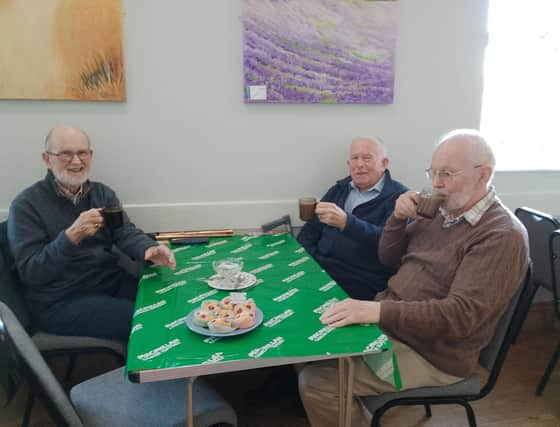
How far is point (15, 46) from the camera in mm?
2133

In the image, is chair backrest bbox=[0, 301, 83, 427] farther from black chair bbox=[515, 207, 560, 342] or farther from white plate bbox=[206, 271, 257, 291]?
black chair bbox=[515, 207, 560, 342]

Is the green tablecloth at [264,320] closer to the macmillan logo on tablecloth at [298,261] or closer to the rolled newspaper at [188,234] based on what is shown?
the macmillan logo on tablecloth at [298,261]

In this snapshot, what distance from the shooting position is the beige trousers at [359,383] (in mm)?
1495

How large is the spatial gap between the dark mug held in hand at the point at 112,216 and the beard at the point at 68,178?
369 millimetres

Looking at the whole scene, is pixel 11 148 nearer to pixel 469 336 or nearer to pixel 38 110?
pixel 38 110

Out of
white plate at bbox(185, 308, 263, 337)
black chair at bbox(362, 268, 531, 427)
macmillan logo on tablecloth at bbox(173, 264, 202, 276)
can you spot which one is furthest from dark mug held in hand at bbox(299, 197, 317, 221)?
black chair at bbox(362, 268, 531, 427)

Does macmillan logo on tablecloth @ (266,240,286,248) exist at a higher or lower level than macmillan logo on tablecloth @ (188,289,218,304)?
higher

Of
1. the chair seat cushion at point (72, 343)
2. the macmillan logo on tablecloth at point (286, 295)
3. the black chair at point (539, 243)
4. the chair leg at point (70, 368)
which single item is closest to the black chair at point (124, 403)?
the chair seat cushion at point (72, 343)

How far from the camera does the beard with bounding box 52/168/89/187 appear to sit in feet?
6.70

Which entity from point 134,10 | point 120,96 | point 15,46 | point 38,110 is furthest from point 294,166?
point 15,46

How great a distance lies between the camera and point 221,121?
95.5 inches

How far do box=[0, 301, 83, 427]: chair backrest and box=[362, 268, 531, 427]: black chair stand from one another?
0.95 metres

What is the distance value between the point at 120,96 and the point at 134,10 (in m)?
0.44

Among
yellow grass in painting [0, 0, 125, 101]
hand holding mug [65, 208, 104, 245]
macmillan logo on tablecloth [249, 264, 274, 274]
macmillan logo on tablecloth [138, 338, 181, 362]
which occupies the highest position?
yellow grass in painting [0, 0, 125, 101]
